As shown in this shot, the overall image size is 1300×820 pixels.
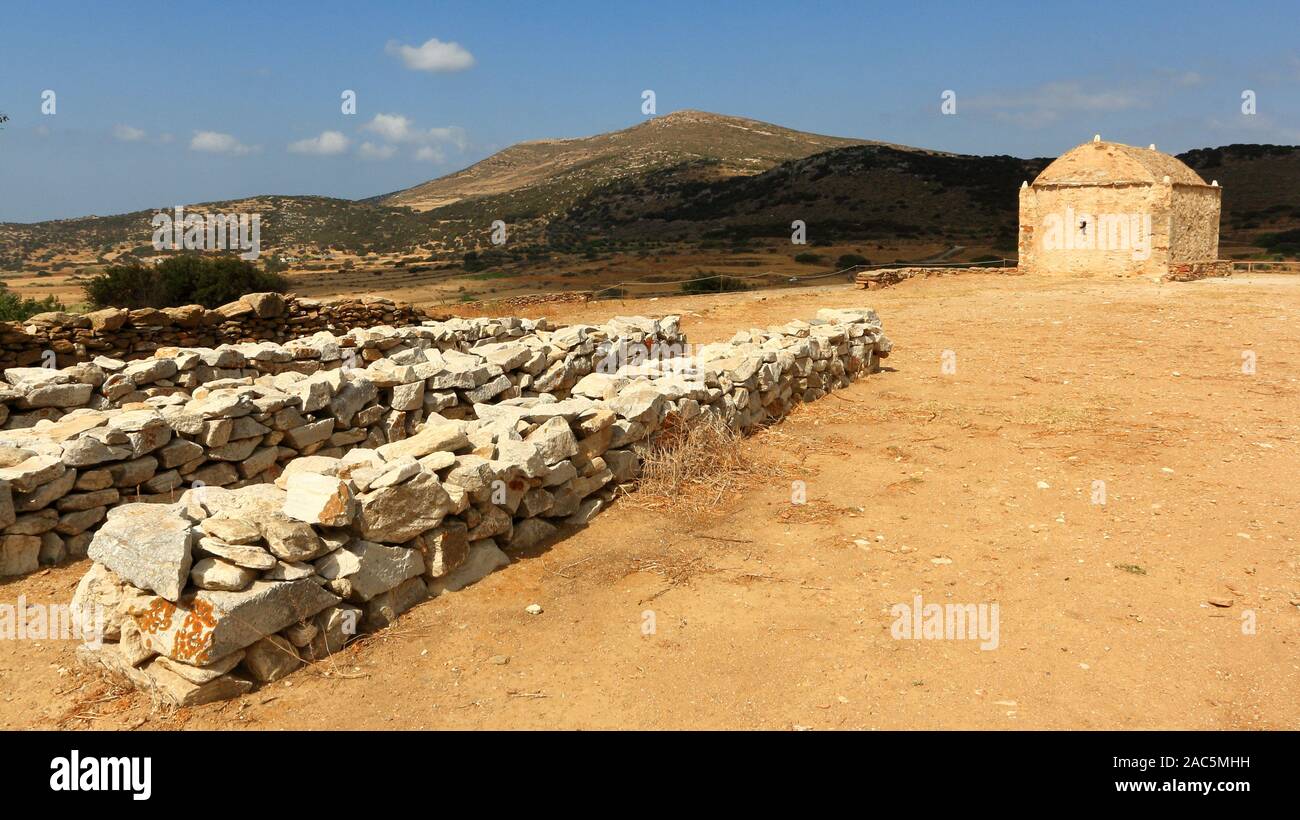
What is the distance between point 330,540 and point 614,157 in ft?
279

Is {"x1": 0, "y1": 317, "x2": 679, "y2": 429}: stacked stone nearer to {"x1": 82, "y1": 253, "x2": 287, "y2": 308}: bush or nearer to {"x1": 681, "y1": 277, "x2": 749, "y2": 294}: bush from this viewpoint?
{"x1": 82, "y1": 253, "x2": 287, "y2": 308}: bush

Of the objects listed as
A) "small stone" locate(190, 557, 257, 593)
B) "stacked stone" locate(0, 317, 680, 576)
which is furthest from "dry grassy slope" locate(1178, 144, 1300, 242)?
"small stone" locate(190, 557, 257, 593)

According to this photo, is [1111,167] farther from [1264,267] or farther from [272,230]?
[272,230]

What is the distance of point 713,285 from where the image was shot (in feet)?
83.4

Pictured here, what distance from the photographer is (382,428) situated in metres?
8.00

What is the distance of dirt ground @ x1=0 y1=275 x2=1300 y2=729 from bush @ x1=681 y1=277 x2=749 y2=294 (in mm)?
16251

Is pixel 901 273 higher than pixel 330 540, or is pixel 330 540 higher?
pixel 901 273

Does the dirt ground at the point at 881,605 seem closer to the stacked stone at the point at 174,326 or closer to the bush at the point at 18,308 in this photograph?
the stacked stone at the point at 174,326

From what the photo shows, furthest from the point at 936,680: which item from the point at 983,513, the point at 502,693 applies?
the point at 983,513

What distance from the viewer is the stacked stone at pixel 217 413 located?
5.85m

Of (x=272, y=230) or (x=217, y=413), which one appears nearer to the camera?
(x=217, y=413)

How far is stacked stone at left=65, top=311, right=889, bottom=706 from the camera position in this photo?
3943 mm

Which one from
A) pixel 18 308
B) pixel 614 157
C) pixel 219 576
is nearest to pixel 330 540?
pixel 219 576

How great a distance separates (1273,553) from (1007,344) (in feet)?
29.2
